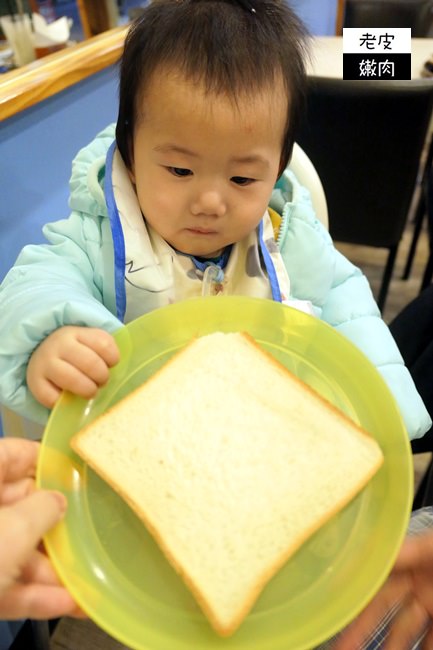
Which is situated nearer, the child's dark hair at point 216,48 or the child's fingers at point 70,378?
the child's fingers at point 70,378

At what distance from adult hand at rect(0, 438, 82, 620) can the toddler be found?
148 millimetres

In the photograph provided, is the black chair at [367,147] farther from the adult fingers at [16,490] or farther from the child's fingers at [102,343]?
the adult fingers at [16,490]

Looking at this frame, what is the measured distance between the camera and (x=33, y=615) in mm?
495

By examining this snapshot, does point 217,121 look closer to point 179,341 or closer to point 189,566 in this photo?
point 179,341

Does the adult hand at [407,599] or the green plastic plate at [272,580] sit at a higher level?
the green plastic plate at [272,580]

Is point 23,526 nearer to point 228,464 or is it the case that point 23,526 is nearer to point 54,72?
point 228,464

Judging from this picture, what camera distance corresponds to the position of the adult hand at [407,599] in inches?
24.3

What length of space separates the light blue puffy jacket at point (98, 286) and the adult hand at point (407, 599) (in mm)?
233

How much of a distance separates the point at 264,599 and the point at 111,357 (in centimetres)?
33

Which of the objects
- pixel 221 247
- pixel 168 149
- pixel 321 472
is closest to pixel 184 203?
pixel 168 149

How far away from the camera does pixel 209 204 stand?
748mm

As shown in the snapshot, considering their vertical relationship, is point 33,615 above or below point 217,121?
below

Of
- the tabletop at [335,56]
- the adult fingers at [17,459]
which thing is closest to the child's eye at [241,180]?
the adult fingers at [17,459]

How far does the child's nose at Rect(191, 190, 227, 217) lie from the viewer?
0.74 meters
